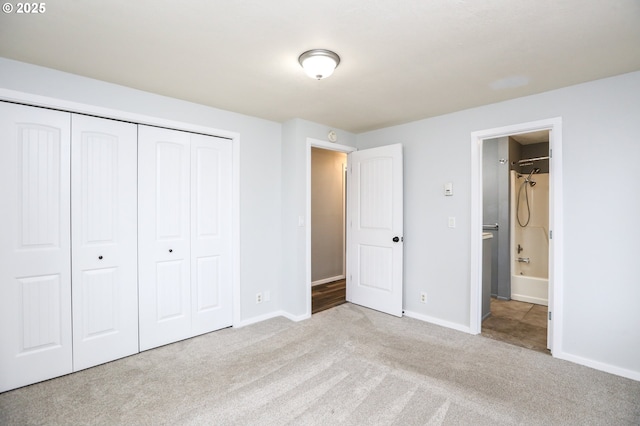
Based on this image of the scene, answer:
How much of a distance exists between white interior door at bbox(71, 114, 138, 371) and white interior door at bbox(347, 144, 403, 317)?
8.61 feet

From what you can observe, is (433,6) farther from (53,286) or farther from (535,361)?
(53,286)

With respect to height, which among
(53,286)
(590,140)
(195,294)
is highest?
(590,140)

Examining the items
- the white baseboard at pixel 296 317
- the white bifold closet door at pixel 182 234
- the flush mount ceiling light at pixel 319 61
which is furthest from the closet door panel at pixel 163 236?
the flush mount ceiling light at pixel 319 61

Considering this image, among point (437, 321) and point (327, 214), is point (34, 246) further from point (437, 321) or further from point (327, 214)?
point (327, 214)

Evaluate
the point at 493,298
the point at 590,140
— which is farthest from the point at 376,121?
the point at 493,298

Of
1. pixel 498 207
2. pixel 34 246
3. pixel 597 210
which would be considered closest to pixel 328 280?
pixel 498 207

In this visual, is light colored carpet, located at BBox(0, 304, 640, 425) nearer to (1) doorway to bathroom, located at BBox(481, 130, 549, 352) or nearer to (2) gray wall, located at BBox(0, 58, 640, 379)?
(2) gray wall, located at BBox(0, 58, 640, 379)

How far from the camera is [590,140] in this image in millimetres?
2609

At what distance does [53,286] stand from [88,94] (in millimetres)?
1574

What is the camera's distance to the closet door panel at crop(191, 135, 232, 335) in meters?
3.21

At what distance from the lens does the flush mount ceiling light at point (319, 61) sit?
6.86 feet

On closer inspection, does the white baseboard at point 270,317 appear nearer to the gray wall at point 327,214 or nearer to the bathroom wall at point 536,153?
the gray wall at point 327,214

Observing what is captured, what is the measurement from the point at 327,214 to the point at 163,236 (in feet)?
10.3

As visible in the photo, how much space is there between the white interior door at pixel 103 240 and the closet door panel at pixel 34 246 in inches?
2.9
